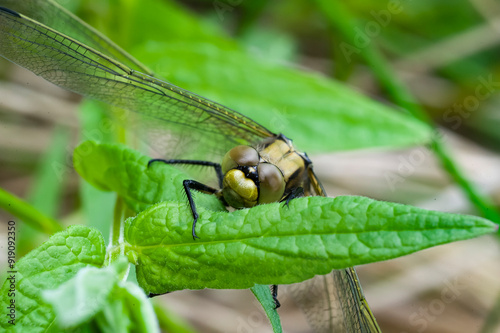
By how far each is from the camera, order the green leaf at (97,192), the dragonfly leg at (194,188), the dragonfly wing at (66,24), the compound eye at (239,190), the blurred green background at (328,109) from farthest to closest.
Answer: the blurred green background at (328,109) < the green leaf at (97,192) < the dragonfly wing at (66,24) < the compound eye at (239,190) < the dragonfly leg at (194,188)

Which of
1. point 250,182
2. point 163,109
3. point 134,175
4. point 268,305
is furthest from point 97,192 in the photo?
point 268,305

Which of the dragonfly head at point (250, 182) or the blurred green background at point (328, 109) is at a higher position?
the blurred green background at point (328, 109)

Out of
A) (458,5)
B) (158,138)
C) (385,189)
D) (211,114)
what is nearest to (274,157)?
(211,114)

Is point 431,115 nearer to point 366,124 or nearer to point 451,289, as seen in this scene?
point 451,289

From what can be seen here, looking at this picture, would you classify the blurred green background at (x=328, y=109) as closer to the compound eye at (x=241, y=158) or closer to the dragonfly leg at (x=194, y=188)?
the dragonfly leg at (x=194, y=188)

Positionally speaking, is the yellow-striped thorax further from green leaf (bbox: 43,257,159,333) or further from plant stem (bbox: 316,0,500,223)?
plant stem (bbox: 316,0,500,223)

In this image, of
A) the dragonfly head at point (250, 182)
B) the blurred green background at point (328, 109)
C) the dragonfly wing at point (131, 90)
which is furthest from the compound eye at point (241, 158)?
the blurred green background at point (328, 109)
